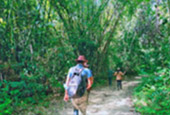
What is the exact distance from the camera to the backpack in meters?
3.85

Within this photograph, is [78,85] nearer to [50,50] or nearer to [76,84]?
[76,84]

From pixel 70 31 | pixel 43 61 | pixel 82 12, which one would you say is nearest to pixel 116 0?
pixel 82 12

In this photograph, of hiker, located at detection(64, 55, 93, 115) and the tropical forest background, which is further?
the tropical forest background

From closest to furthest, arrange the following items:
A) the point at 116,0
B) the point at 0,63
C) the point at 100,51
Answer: the point at 0,63, the point at 116,0, the point at 100,51

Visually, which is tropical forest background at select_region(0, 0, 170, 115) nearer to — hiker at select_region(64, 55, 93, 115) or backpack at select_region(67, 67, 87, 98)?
hiker at select_region(64, 55, 93, 115)

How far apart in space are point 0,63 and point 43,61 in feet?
5.87

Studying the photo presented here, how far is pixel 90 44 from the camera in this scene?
1149cm

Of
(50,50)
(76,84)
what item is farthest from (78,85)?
(50,50)

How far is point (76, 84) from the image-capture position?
12.6 feet

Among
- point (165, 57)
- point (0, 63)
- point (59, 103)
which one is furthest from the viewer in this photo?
point (165, 57)

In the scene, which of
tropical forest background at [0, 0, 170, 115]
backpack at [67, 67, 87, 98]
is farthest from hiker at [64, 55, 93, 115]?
tropical forest background at [0, 0, 170, 115]

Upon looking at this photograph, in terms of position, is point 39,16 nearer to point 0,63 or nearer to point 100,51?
point 0,63

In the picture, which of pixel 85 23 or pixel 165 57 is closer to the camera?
pixel 165 57

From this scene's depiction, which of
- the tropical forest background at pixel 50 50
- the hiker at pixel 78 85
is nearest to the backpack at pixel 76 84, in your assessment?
the hiker at pixel 78 85
